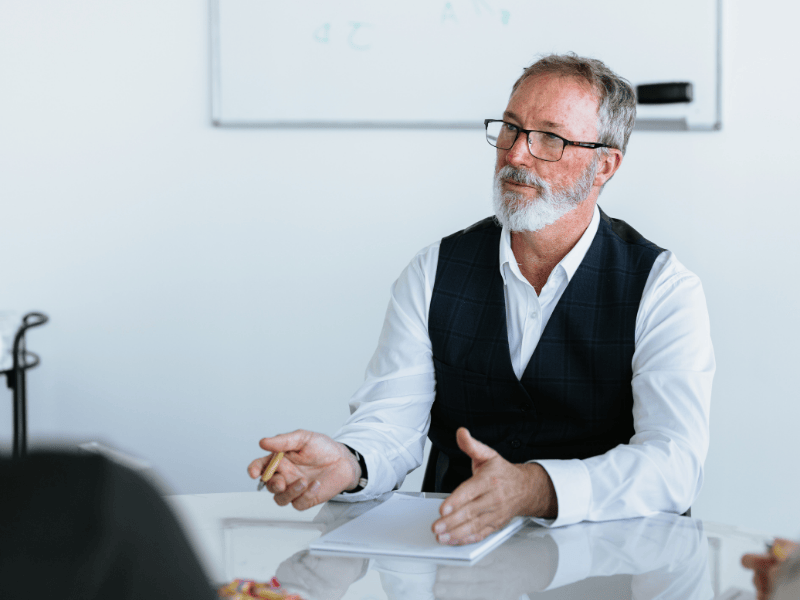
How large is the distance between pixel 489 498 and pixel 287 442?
308 mm

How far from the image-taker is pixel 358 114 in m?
2.24

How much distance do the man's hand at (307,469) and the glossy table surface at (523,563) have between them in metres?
0.03

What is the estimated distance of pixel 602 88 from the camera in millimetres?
1555

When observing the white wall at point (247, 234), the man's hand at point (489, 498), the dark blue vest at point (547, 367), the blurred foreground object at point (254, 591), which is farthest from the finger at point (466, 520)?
the white wall at point (247, 234)

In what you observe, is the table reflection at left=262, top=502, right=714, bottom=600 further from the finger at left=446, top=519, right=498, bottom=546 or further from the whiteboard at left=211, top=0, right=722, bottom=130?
the whiteboard at left=211, top=0, right=722, bottom=130

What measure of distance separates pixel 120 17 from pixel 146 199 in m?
0.52

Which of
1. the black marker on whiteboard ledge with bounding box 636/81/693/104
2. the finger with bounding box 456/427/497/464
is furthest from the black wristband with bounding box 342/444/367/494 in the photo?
the black marker on whiteboard ledge with bounding box 636/81/693/104

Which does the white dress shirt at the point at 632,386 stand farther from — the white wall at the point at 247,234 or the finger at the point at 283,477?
the white wall at the point at 247,234

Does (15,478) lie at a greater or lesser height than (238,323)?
greater

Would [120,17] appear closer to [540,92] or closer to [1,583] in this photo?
[540,92]

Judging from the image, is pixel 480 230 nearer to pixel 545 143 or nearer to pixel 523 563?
pixel 545 143

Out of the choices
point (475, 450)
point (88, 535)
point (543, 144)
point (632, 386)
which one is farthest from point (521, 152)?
point (88, 535)

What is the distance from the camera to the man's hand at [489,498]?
101 cm

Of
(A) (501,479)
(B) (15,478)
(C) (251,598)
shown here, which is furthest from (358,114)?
(B) (15,478)
